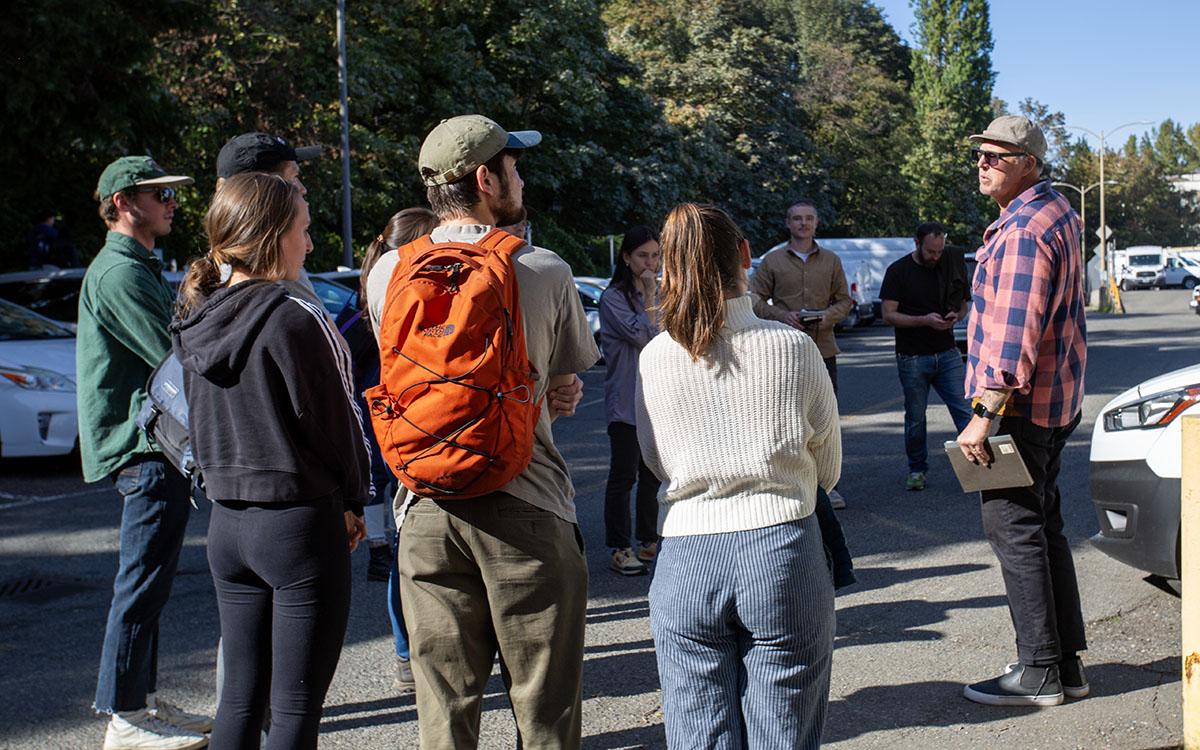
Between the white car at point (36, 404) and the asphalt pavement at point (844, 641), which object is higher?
the white car at point (36, 404)

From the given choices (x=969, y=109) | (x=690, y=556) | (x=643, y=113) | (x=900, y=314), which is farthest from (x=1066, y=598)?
(x=969, y=109)

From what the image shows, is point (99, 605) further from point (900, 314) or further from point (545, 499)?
point (900, 314)

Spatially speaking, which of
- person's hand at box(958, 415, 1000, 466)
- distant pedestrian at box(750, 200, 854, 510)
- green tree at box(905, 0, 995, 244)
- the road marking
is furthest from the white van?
person's hand at box(958, 415, 1000, 466)

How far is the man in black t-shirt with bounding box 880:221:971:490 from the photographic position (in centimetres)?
855

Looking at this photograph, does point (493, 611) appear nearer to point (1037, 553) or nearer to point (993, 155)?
point (1037, 553)

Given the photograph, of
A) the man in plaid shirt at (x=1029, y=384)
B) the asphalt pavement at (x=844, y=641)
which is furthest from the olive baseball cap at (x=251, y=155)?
the man in plaid shirt at (x=1029, y=384)

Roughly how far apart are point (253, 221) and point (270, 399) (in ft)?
1.61

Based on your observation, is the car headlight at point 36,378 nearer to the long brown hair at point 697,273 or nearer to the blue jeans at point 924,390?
the blue jeans at point 924,390

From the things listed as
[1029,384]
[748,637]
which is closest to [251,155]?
[748,637]

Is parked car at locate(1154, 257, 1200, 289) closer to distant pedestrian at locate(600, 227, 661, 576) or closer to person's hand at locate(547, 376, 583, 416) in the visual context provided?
distant pedestrian at locate(600, 227, 661, 576)

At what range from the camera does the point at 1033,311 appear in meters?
4.12

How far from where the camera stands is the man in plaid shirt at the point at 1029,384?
13.7ft

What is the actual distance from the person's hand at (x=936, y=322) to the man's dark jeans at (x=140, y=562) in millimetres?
5804

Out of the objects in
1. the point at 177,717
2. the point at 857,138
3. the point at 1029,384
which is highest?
the point at 857,138
